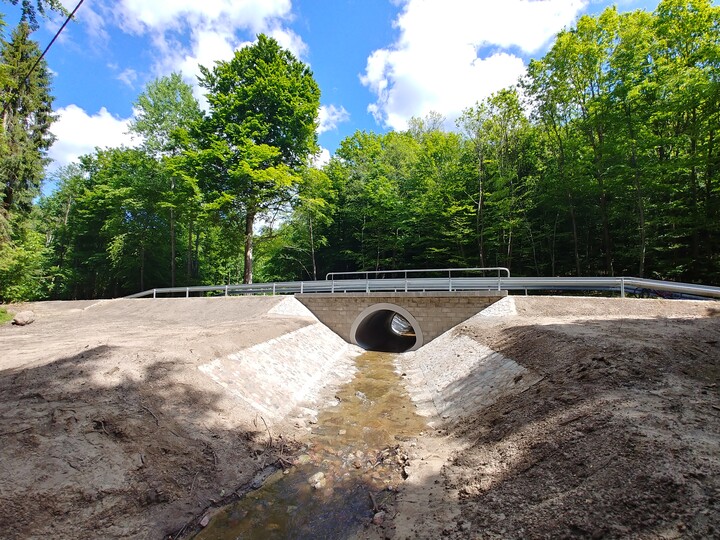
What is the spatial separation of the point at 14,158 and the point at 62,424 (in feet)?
85.4

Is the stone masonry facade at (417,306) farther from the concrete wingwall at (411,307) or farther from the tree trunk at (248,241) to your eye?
the tree trunk at (248,241)

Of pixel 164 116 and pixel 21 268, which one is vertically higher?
pixel 164 116

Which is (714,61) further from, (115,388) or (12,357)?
(12,357)

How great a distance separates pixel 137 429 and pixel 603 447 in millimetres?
6416

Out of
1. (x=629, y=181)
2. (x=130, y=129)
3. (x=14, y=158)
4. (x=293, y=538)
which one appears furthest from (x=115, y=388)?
(x=130, y=129)

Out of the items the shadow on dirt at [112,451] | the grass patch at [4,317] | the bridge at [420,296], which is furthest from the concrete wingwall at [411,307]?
the grass patch at [4,317]

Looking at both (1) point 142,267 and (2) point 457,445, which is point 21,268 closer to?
(1) point 142,267

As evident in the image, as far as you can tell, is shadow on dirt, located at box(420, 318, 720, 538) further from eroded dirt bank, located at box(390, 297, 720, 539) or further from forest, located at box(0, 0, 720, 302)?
forest, located at box(0, 0, 720, 302)

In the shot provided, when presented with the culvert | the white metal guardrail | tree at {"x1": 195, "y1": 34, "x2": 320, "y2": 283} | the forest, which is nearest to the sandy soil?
the white metal guardrail

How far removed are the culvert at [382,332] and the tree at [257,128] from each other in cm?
955

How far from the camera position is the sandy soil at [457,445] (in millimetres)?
3037

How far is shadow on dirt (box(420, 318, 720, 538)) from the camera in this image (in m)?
2.72

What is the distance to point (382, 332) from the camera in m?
21.2

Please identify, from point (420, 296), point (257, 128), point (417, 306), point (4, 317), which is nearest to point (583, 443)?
point (420, 296)
